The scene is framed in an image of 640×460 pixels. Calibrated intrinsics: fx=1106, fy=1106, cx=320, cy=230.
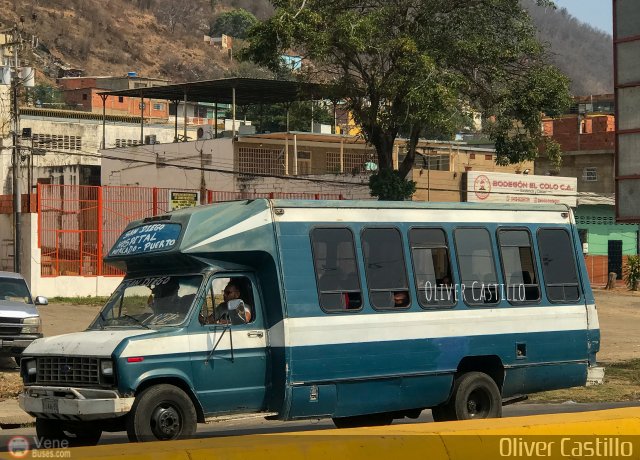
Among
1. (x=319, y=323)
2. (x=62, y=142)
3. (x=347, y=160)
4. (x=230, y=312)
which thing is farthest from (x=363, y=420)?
A: (x=62, y=142)

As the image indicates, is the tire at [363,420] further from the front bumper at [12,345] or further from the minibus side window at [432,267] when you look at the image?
the front bumper at [12,345]

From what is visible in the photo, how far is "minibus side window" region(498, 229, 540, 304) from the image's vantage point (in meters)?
14.3

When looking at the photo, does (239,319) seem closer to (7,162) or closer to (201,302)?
(201,302)

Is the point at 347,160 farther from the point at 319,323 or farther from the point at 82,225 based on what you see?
the point at 319,323

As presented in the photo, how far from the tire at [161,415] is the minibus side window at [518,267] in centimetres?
490

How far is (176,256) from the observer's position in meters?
12.0

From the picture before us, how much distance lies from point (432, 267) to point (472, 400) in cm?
177

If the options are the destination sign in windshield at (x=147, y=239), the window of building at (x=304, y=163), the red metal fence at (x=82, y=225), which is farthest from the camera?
the window of building at (x=304, y=163)

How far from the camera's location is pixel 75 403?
11.0m

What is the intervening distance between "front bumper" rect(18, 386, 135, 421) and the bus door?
3.16ft

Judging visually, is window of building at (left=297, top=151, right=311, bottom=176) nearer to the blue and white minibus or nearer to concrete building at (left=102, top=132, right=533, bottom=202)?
concrete building at (left=102, top=132, right=533, bottom=202)

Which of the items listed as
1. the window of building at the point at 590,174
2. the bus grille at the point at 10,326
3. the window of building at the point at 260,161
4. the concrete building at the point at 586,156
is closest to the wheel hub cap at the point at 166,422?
the bus grille at the point at 10,326

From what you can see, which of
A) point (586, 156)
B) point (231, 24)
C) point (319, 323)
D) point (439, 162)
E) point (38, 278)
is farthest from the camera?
point (231, 24)

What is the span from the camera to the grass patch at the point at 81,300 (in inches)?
1410
